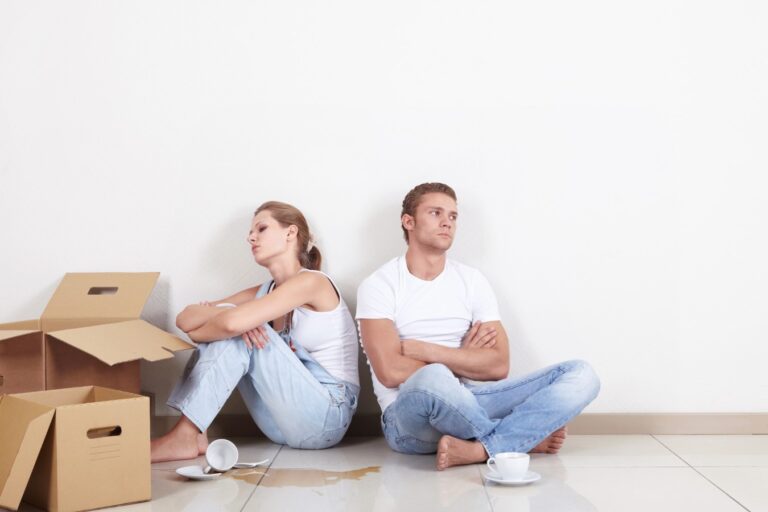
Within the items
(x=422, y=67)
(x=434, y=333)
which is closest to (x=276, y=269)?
(x=434, y=333)

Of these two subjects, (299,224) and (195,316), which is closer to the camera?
(195,316)

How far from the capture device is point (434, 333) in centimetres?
274

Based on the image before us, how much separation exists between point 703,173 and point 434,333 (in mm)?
1000

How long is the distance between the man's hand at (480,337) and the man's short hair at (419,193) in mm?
390

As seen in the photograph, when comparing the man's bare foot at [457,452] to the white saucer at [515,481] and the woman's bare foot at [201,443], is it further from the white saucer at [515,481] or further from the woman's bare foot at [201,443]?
the woman's bare foot at [201,443]

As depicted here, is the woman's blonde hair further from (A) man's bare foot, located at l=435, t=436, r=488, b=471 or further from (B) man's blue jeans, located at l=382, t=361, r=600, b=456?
(A) man's bare foot, located at l=435, t=436, r=488, b=471

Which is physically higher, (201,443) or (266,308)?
(266,308)

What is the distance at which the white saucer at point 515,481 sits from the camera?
87.6 inches

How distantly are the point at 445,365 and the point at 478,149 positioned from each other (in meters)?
0.71

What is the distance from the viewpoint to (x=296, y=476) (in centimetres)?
238

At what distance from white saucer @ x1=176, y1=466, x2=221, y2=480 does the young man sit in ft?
1.73

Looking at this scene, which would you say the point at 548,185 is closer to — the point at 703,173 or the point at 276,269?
the point at 703,173

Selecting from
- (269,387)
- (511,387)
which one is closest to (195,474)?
(269,387)

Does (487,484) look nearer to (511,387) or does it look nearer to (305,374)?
(511,387)
